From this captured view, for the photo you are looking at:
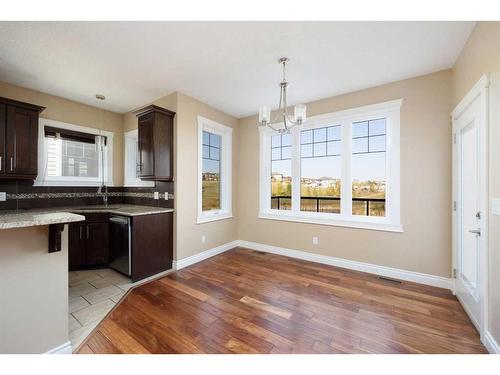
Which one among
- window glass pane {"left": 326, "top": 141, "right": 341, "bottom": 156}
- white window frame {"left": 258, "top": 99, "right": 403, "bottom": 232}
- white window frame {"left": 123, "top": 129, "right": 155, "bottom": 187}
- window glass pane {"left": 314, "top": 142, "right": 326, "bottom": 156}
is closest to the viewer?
white window frame {"left": 258, "top": 99, "right": 403, "bottom": 232}

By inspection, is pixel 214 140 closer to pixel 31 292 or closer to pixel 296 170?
pixel 296 170

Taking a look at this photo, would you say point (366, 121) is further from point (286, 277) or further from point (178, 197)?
point (178, 197)

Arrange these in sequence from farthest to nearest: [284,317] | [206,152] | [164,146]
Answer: [206,152] → [164,146] → [284,317]

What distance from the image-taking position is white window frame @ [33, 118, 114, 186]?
3.30 metres

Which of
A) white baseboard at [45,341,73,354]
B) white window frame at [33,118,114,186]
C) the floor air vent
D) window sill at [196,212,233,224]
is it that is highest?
white window frame at [33,118,114,186]

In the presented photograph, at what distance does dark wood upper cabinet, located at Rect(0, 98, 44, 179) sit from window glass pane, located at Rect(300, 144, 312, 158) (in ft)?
13.2

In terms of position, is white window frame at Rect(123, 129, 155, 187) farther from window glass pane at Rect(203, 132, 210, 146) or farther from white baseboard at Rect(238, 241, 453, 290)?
white baseboard at Rect(238, 241, 453, 290)

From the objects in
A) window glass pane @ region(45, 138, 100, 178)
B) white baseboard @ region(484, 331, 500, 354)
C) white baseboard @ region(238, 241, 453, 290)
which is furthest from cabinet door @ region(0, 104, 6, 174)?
white baseboard @ region(484, 331, 500, 354)

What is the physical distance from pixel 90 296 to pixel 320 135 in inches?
157

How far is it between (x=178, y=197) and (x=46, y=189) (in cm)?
218

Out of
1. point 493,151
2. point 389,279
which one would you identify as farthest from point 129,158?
point 493,151

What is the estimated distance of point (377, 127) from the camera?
314cm

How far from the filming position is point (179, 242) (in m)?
3.27

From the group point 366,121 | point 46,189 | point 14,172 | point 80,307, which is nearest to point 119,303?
point 80,307
